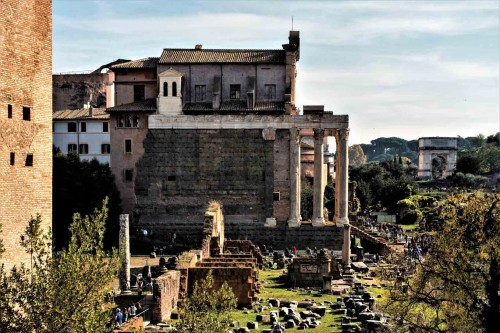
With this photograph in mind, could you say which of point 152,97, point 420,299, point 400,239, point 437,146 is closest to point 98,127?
point 152,97

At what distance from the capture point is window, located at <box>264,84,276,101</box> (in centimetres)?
5419

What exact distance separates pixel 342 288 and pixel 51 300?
22.3 m

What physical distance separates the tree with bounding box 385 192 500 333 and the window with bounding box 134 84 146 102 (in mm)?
37062

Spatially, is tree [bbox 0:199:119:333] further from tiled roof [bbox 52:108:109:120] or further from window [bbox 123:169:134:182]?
tiled roof [bbox 52:108:109:120]

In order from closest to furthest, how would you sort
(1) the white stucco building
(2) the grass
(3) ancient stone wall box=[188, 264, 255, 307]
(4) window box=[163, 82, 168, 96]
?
(2) the grass
(3) ancient stone wall box=[188, 264, 255, 307]
(4) window box=[163, 82, 168, 96]
(1) the white stucco building

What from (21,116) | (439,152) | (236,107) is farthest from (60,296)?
(439,152)

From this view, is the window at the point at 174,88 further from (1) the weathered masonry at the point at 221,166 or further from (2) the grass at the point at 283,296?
(2) the grass at the point at 283,296

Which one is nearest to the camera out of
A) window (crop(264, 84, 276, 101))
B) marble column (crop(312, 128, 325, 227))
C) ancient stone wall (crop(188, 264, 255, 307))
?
ancient stone wall (crop(188, 264, 255, 307))

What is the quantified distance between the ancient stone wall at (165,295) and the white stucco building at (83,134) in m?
34.5

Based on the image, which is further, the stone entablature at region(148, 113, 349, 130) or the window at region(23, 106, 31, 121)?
the stone entablature at region(148, 113, 349, 130)

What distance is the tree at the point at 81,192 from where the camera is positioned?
4900 cm

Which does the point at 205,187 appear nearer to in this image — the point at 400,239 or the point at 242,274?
the point at 400,239

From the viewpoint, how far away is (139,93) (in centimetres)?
5512

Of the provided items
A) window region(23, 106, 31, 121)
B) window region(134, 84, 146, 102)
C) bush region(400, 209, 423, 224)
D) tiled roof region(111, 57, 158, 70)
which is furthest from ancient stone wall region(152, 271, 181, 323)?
Result: bush region(400, 209, 423, 224)
